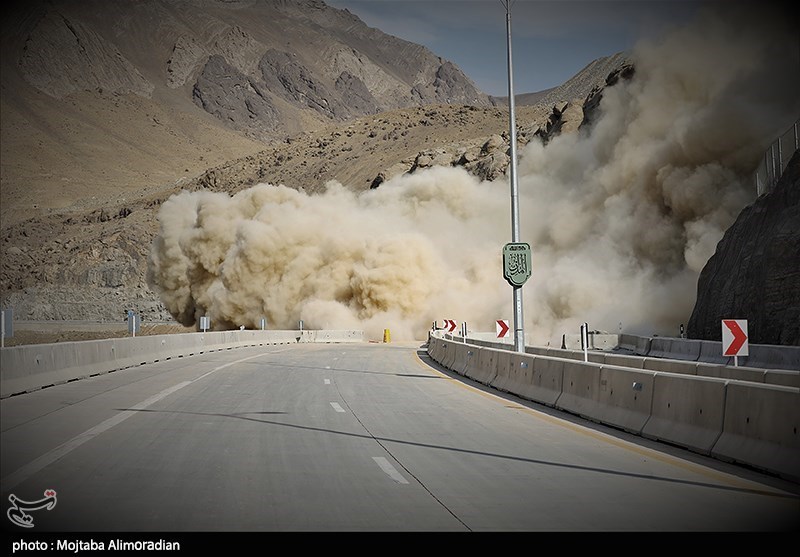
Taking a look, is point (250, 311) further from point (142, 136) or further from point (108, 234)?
point (142, 136)

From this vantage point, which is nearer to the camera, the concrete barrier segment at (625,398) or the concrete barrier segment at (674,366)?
the concrete barrier segment at (625,398)

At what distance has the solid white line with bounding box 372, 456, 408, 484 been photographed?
9156mm

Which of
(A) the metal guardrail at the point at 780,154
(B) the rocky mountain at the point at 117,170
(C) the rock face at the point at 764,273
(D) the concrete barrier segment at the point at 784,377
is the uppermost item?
(B) the rocky mountain at the point at 117,170

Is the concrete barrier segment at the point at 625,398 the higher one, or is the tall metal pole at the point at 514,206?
the tall metal pole at the point at 514,206

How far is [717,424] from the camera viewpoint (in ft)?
35.7

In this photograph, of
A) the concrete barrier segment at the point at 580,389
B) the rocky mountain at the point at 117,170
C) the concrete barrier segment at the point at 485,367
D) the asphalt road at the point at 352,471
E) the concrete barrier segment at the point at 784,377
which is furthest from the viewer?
the rocky mountain at the point at 117,170

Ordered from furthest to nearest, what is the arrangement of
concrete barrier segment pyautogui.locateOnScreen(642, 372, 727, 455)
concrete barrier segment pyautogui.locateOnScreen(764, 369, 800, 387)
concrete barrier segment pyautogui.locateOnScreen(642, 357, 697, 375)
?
concrete barrier segment pyautogui.locateOnScreen(642, 357, 697, 375) < concrete barrier segment pyautogui.locateOnScreen(764, 369, 800, 387) < concrete barrier segment pyautogui.locateOnScreen(642, 372, 727, 455)

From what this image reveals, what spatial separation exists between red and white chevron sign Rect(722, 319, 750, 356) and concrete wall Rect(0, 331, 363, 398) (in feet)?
39.4

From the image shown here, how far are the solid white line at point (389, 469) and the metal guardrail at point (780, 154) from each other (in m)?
26.9

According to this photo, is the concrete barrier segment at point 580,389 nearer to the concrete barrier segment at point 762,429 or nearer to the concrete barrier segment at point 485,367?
the concrete barrier segment at point 762,429

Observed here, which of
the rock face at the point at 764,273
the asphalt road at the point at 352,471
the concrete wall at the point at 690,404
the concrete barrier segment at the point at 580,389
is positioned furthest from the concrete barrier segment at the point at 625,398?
the rock face at the point at 764,273

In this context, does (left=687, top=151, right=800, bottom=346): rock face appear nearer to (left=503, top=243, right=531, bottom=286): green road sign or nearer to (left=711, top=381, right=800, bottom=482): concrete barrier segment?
(left=503, top=243, right=531, bottom=286): green road sign

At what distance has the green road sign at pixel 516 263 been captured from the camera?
934 inches

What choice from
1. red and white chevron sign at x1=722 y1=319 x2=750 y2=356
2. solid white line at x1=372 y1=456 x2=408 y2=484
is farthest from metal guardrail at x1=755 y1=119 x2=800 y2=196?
solid white line at x1=372 y1=456 x2=408 y2=484
